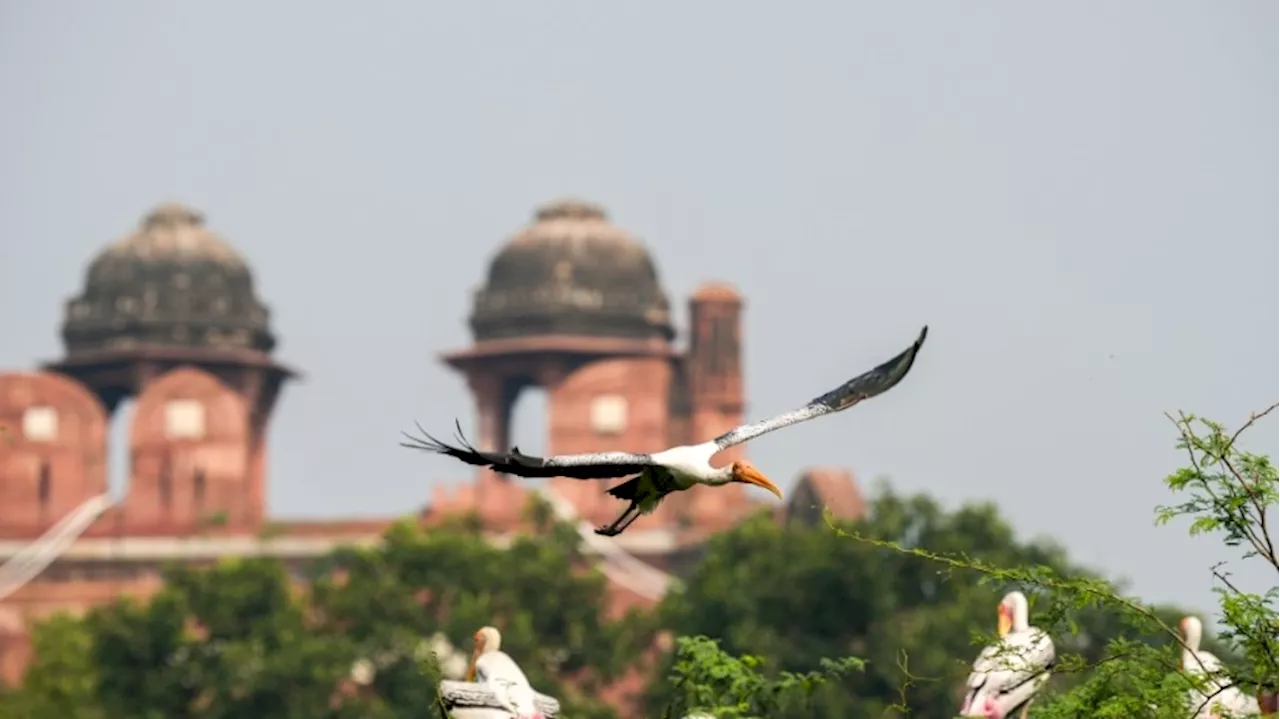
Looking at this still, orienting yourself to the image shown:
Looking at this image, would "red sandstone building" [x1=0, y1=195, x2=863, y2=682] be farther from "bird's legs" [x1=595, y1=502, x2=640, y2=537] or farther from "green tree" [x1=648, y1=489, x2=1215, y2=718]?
"bird's legs" [x1=595, y1=502, x2=640, y2=537]

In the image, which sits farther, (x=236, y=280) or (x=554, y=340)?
(x=236, y=280)

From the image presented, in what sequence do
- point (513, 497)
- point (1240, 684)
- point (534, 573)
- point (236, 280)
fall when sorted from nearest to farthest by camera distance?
1. point (1240, 684)
2. point (534, 573)
3. point (513, 497)
4. point (236, 280)

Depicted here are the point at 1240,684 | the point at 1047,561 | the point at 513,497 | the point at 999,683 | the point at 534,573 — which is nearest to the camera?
the point at 1240,684

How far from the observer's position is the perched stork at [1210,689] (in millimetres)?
20578

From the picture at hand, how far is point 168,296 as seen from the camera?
10631cm

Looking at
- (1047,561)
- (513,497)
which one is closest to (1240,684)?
(1047,561)

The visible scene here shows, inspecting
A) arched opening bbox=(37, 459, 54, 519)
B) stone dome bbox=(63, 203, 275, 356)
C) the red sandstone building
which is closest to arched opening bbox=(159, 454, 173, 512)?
the red sandstone building

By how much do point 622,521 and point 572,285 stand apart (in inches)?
3156

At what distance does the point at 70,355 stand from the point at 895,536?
1490 inches

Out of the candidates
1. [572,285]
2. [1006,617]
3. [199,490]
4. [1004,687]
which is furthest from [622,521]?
[572,285]

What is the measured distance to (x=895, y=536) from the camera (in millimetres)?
72188

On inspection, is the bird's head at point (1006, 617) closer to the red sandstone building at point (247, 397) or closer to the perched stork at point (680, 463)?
the perched stork at point (680, 463)

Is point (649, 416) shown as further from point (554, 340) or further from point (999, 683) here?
point (999, 683)

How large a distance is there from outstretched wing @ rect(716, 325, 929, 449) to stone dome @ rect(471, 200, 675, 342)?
79.4m
